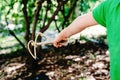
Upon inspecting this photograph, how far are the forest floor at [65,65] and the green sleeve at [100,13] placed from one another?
2.72 meters

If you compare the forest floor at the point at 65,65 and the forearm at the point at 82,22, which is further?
the forest floor at the point at 65,65

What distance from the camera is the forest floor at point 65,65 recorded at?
466cm

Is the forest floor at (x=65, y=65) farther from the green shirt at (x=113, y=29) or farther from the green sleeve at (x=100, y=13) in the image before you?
the green shirt at (x=113, y=29)

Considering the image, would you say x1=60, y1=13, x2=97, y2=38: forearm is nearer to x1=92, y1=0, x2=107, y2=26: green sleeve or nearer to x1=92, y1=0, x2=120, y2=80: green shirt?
x1=92, y1=0, x2=107, y2=26: green sleeve

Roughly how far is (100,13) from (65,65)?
335cm

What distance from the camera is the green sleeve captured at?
175 cm

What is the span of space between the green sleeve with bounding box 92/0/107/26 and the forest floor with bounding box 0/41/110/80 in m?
2.72

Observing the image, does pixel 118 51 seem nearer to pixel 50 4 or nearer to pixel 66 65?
pixel 66 65

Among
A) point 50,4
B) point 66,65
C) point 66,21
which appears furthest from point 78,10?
point 66,65

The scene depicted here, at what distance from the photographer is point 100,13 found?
1.78 meters

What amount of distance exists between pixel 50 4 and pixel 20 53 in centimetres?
132

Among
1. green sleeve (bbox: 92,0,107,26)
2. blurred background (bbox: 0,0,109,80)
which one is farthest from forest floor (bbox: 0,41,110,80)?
green sleeve (bbox: 92,0,107,26)

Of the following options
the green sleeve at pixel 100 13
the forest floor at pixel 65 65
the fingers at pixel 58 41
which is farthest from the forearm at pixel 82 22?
the forest floor at pixel 65 65

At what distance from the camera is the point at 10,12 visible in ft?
16.8
